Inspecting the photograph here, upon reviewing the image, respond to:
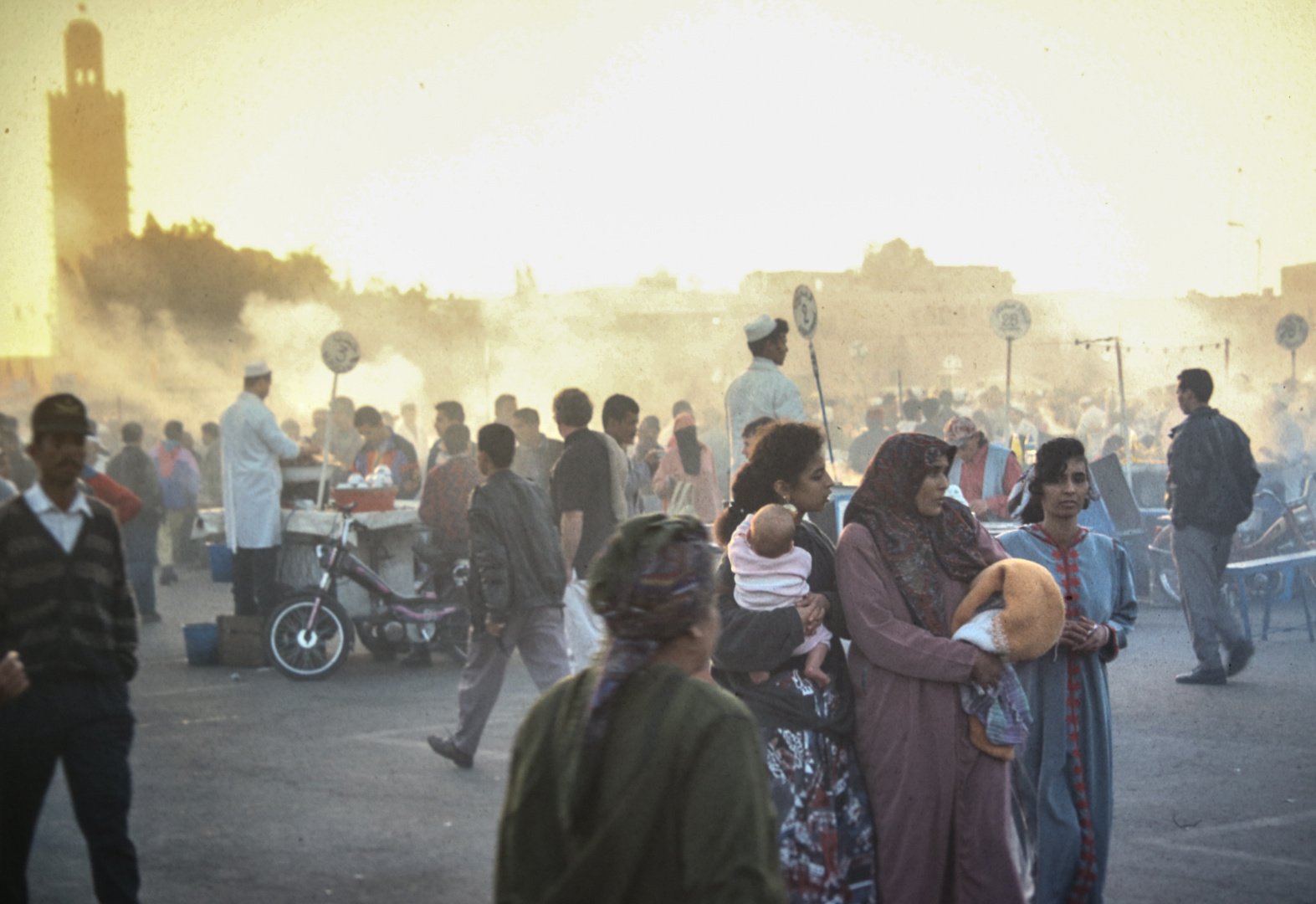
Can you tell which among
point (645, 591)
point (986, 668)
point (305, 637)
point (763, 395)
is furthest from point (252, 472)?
point (645, 591)

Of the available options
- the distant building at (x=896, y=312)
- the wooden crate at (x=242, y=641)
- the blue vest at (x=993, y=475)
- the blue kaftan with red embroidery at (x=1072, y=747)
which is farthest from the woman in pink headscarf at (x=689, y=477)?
the distant building at (x=896, y=312)

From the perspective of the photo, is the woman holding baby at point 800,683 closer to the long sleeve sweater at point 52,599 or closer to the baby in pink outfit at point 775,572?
the baby in pink outfit at point 775,572

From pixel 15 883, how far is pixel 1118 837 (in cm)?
421

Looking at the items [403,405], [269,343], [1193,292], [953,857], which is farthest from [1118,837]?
[1193,292]

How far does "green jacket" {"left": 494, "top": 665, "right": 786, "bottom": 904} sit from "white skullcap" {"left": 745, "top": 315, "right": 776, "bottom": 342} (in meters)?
6.25

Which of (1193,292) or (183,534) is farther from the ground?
(1193,292)

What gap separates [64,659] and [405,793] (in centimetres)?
279

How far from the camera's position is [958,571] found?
3865 millimetres

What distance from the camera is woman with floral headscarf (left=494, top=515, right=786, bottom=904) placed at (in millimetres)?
2023

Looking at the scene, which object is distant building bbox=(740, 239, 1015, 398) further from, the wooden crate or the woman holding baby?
the woman holding baby

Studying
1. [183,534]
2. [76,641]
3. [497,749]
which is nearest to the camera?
[76,641]

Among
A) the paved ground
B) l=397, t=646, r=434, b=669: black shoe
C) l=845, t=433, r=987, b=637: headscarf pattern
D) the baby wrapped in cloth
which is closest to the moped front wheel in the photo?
the paved ground

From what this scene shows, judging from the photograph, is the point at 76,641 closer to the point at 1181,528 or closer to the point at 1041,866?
the point at 1041,866

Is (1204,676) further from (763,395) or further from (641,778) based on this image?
(641,778)
